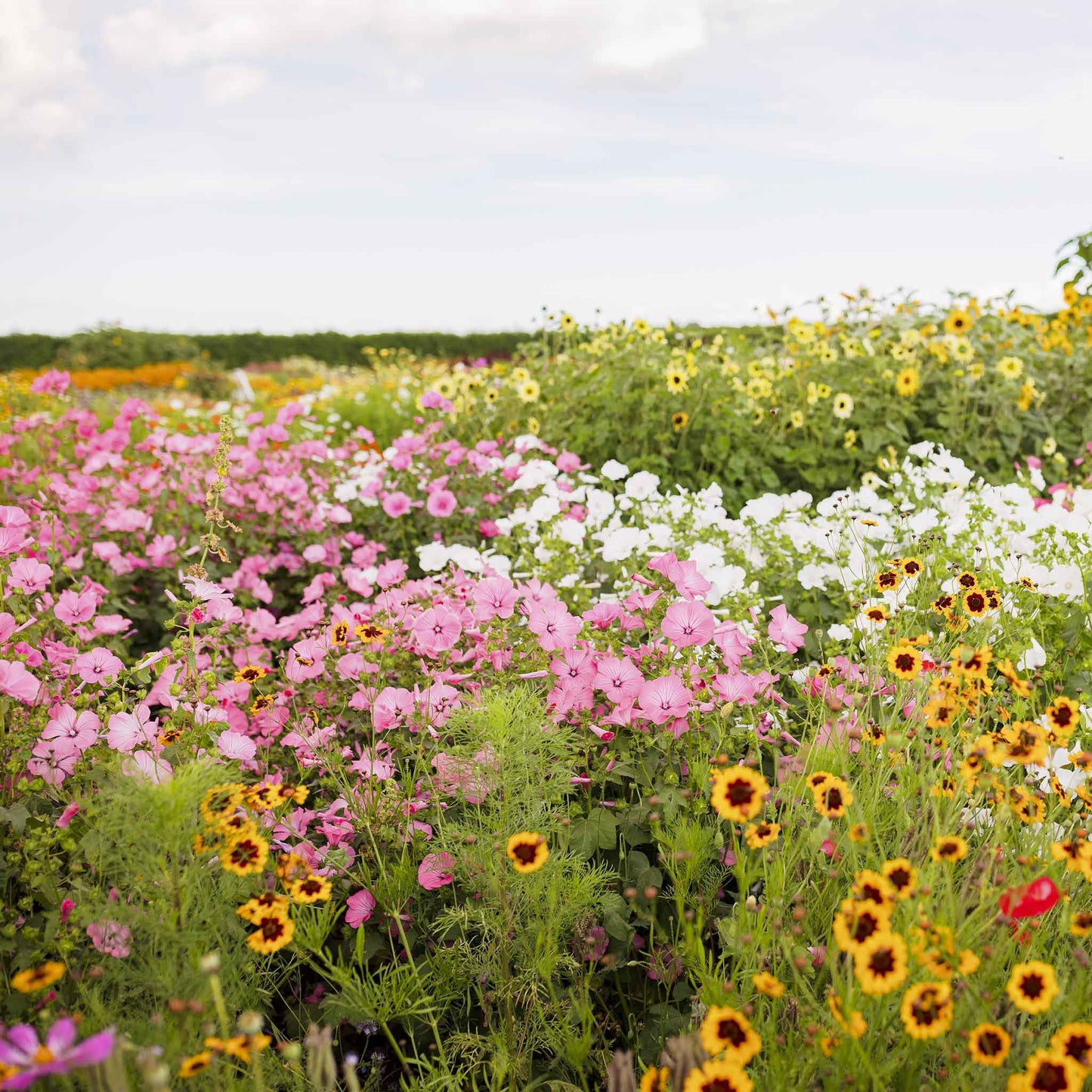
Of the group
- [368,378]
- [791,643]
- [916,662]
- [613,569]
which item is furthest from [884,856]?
[368,378]

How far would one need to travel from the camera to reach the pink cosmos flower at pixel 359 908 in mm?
1759

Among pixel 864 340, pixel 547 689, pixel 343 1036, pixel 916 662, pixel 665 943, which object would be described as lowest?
pixel 343 1036

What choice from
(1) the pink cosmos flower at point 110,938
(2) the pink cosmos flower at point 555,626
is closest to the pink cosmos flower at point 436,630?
(2) the pink cosmos flower at point 555,626

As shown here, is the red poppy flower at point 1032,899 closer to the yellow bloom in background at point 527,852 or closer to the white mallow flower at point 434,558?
Result: the yellow bloom in background at point 527,852

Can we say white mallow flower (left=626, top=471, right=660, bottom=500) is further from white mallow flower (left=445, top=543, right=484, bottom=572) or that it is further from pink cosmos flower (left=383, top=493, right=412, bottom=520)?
pink cosmos flower (left=383, top=493, right=412, bottom=520)

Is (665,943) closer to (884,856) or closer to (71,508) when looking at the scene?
(884,856)

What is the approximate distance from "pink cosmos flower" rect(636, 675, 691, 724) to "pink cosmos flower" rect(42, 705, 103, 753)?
1.10 metres

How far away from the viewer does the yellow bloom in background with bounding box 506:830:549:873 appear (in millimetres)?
1328

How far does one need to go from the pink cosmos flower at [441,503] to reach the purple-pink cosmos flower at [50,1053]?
2889mm

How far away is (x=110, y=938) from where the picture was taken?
141 cm

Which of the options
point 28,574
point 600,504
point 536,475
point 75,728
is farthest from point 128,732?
point 536,475

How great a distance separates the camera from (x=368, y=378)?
11.3 m

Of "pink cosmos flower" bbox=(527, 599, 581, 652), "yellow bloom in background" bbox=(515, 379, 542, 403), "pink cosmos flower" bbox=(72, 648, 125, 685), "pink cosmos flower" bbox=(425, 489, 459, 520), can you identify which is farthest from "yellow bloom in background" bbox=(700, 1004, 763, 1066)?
"yellow bloom in background" bbox=(515, 379, 542, 403)

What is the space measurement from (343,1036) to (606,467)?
2240 mm
